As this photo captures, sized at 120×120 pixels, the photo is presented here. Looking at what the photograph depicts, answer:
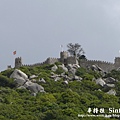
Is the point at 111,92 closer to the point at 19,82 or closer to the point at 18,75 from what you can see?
the point at 19,82

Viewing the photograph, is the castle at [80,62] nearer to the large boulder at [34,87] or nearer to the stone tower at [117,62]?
the stone tower at [117,62]

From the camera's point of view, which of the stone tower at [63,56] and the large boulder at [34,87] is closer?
the large boulder at [34,87]

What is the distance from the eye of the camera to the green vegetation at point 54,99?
206 ft

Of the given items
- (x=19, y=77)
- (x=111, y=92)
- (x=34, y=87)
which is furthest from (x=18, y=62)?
(x=111, y=92)

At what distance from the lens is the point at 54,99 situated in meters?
68.7

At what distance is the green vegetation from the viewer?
62.8 meters

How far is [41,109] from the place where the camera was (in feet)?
213

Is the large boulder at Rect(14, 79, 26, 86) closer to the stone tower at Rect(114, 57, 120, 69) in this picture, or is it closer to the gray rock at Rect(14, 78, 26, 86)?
the gray rock at Rect(14, 78, 26, 86)

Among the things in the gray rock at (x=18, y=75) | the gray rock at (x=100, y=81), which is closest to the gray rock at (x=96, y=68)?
the gray rock at (x=100, y=81)

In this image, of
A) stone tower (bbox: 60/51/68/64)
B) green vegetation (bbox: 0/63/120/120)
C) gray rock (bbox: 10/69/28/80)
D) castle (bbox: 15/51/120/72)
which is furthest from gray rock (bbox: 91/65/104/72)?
gray rock (bbox: 10/69/28/80)

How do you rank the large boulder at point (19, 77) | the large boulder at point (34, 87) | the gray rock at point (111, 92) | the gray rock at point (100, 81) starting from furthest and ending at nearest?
the gray rock at point (100, 81), the large boulder at point (19, 77), the gray rock at point (111, 92), the large boulder at point (34, 87)

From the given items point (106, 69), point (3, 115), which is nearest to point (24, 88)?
point (3, 115)

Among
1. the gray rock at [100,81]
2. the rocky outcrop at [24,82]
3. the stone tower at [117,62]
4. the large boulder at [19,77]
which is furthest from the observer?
the stone tower at [117,62]

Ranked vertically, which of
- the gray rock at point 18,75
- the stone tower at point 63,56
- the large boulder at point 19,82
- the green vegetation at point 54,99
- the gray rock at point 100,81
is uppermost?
the stone tower at point 63,56
